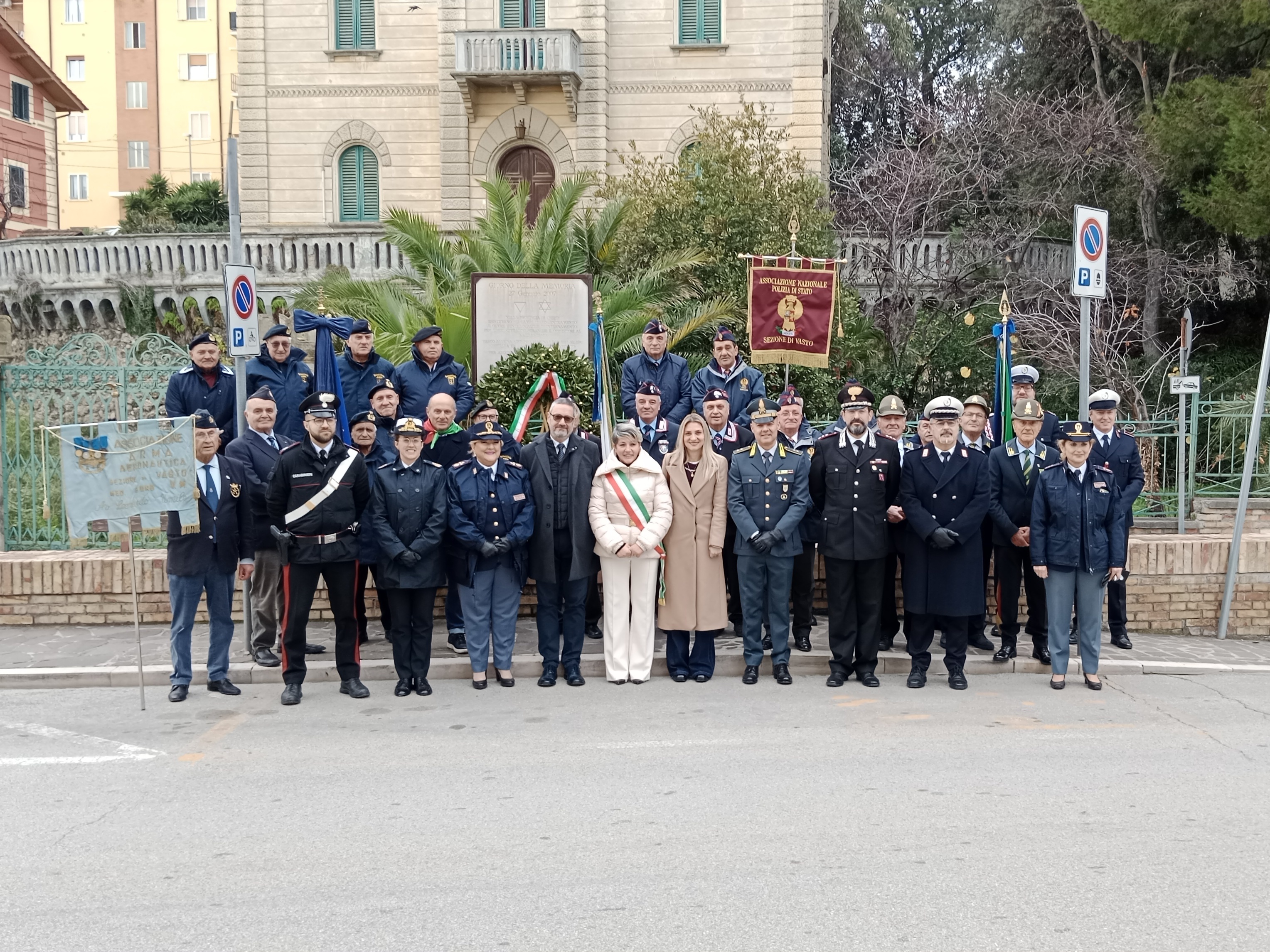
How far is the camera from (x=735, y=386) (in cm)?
1064

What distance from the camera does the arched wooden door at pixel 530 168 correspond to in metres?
30.6

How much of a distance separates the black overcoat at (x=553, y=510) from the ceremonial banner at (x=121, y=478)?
2.37m

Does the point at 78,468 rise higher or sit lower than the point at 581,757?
higher

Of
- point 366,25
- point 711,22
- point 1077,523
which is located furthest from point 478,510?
point 366,25

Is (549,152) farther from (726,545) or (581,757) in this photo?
(581,757)

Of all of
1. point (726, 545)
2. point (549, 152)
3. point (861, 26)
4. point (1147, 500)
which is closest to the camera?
point (726, 545)

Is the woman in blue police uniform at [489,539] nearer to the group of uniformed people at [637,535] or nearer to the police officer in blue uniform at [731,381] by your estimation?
the group of uniformed people at [637,535]

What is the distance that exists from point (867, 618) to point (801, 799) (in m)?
2.91

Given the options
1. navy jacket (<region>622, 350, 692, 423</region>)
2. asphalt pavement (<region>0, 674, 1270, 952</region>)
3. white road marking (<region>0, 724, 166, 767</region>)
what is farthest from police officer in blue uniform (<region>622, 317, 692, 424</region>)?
white road marking (<region>0, 724, 166, 767</region>)

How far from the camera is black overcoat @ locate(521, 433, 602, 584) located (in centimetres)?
884

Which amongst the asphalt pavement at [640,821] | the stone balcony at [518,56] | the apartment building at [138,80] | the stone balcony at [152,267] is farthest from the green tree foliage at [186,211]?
the asphalt pavement at [640,821]

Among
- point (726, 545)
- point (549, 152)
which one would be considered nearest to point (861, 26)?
point (549, 152)

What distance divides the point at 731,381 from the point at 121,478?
5.04 m

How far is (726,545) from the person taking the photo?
964 cm
